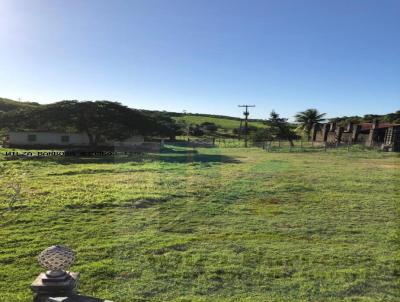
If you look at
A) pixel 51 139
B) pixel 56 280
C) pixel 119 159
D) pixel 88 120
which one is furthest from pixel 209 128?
pixel 56 280

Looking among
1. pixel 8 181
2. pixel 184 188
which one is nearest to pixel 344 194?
pixel 184 188

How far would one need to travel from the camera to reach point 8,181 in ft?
47.5

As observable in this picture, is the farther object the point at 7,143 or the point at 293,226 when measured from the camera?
the point at 7,143

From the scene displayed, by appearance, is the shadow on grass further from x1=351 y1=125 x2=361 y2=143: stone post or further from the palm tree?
the palm tree

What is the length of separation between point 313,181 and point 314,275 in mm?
10004

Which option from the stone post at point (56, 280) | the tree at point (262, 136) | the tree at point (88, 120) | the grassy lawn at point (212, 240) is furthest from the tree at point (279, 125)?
the stone post at point (56, 280)

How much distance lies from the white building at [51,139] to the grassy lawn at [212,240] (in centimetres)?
2362

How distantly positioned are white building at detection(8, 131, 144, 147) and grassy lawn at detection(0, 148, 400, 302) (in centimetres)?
2362

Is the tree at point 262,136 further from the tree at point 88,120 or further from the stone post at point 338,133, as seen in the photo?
the tree at point 88,120

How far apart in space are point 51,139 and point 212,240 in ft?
106

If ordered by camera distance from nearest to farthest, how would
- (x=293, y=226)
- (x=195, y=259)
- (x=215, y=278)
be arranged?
(x=215, y=278), (x=195, y=259), (x=293, y=226)

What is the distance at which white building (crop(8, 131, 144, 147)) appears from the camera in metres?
34.1

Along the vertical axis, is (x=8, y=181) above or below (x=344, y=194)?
below

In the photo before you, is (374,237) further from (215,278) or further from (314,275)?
(215,278)
